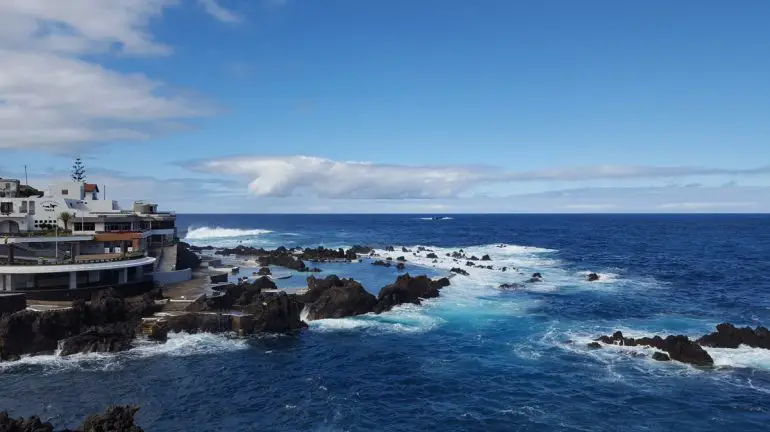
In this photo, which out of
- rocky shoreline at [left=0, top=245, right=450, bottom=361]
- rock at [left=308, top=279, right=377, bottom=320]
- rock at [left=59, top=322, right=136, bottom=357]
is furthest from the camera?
rock at [left=308, top=279, right=377, bottom=320]

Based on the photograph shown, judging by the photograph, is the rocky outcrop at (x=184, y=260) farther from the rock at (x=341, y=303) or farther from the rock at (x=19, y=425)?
the rock at (x=19, y=425)

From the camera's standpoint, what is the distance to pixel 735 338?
42344mm

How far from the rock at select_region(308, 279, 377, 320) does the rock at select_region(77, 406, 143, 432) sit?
96.5ft

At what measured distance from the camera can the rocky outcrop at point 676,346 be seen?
38.5 meters

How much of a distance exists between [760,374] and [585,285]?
126ft

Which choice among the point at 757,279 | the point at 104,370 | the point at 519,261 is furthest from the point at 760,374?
the point at 519,261

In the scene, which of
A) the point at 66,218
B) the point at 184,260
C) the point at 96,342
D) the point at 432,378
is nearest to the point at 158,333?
the point at 96,342

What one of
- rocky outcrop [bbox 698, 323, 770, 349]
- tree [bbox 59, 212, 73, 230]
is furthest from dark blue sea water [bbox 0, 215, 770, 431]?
tree [bbox 59, 212, 73, 230]

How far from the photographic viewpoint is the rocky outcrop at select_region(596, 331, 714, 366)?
3850 cm

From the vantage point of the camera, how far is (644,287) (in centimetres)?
7300

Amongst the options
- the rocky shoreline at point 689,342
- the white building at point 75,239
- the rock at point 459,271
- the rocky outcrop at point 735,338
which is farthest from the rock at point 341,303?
the rocky outcrop at point 735,338

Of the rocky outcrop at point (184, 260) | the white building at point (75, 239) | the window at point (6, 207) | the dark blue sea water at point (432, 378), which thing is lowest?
the dark blue sea water at point (432, 378)

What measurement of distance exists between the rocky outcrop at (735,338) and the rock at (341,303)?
31635mm

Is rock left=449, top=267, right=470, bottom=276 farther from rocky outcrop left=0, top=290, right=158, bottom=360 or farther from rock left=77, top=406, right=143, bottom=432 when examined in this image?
rock left=77, top=406, right=143, bottom=432
